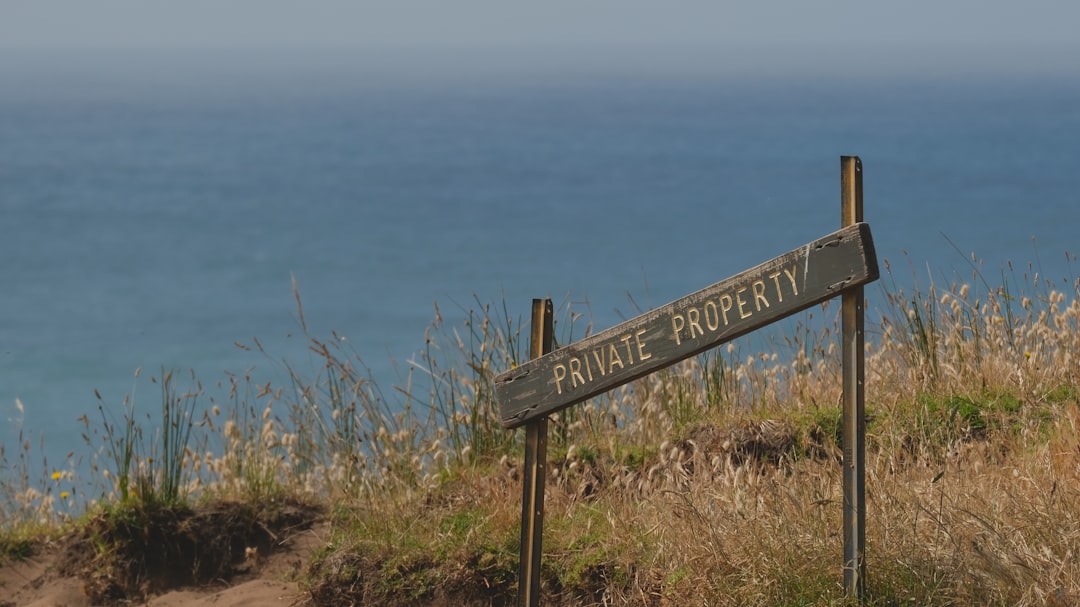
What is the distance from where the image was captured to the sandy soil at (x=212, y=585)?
16.7 feet

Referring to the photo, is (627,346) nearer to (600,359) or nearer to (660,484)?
(600,359)

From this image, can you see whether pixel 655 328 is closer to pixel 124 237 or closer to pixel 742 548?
pixel 742 548

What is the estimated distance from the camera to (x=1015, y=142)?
340 ft

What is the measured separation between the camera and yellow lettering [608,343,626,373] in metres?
3.73

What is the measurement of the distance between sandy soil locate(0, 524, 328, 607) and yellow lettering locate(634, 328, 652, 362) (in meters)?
2.03

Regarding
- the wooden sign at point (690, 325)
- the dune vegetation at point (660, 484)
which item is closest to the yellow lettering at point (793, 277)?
the wooden sign at point (690, 325)

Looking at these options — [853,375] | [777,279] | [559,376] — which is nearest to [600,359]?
[559,376]

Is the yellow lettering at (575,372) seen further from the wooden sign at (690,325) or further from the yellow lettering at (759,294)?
the yellow lettering at (759,294)

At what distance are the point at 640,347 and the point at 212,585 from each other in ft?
8.44

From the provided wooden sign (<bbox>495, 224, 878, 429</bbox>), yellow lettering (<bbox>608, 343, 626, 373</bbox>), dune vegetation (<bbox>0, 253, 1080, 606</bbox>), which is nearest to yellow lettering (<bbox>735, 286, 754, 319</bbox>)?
wooden sign (<bbox>495, 224, 878, 429</bbox>)

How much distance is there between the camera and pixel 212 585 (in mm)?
5336

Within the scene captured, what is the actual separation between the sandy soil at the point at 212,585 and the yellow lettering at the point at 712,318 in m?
2.24

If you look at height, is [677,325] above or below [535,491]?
above

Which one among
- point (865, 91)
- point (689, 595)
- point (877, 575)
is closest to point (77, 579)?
point (689, 595)
